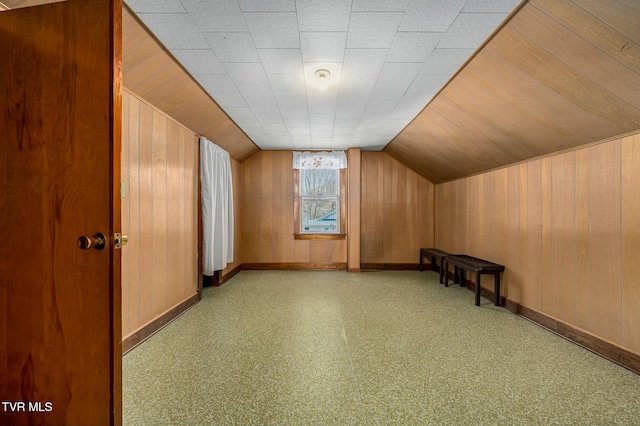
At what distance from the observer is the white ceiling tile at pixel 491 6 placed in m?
1.70

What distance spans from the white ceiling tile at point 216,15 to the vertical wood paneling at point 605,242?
300 centimetres

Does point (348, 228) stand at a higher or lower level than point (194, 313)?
higher

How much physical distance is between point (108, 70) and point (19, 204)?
0.74 m

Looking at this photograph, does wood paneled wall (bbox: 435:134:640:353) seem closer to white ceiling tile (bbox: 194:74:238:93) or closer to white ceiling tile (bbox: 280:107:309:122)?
white ceiling tile (bbox: 280:107:309:122)

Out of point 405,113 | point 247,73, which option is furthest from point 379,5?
point 405,113

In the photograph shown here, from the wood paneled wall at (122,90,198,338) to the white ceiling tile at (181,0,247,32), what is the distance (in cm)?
99

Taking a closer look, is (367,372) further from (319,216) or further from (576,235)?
(319,216)

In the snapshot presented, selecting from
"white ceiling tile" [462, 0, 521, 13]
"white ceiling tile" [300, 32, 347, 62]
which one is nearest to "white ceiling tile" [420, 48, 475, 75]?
"white ceiling tile" [462, 0, 521, 13]

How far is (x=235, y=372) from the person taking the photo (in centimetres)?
203

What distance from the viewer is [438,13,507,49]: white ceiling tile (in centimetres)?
183

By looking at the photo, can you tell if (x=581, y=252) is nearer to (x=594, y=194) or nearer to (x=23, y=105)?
(x=594, y=194)

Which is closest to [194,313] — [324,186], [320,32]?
[320,32]

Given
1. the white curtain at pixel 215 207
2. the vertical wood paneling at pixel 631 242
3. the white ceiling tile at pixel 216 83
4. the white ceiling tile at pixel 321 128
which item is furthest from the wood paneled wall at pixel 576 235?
the white curtain at pixel 215 207

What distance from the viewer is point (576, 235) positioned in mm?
2607
